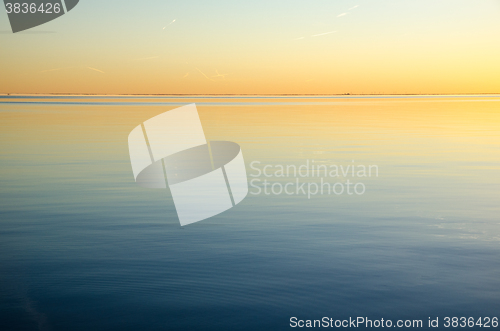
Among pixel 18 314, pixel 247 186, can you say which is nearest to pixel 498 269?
pixel 18 314

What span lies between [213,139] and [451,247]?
1486cm

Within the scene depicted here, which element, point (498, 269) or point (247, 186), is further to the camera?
point (247, 186)

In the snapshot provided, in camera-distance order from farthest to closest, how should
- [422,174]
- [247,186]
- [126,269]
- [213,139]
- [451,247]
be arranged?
[213,139] < [422,174] < [247,186] < [451,247] < [126,269]

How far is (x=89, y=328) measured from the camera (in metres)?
4.50

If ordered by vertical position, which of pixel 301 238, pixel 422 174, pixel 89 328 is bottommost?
pixel 422 174

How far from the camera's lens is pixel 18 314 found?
478 cm

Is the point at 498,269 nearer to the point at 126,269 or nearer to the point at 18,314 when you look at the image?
the point at 126,269

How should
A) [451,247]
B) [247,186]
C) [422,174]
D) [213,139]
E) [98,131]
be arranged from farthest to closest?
[98,131] → [213,139] → [422,174] → [247,186] → [451,247]

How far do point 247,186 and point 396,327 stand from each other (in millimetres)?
7011

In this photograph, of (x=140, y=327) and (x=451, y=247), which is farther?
(x=451, y=247)

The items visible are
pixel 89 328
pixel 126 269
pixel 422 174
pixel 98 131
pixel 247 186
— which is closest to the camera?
pixel 89 328

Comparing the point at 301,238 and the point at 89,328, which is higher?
the point at 89,328

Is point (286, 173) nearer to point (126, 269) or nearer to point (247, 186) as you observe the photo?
point (247, 186)

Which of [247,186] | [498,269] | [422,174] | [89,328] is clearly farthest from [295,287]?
[422,174]
